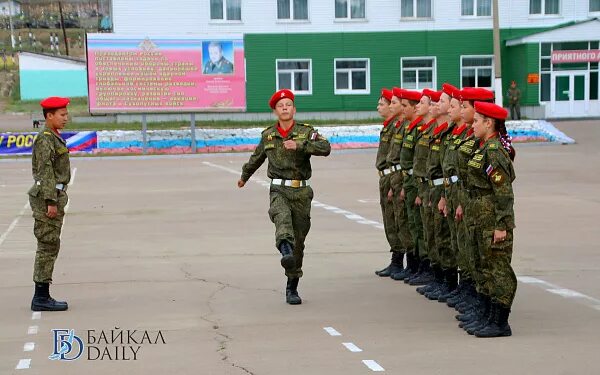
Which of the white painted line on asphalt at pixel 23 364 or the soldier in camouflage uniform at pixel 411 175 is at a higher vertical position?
the soldier in camouflage uniform at pixel 411 175

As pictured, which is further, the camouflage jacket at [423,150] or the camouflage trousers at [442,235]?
the camouflage jacket at [423,150]

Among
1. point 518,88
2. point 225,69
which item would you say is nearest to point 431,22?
point 518,88

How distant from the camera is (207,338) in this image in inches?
361

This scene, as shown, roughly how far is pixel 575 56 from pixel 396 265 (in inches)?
1665

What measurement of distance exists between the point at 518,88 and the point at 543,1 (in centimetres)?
457

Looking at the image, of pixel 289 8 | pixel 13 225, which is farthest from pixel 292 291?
pixel 289 8

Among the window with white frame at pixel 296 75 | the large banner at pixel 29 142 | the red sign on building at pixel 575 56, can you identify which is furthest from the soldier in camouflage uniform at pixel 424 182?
the red sign on building at pixel 575 56

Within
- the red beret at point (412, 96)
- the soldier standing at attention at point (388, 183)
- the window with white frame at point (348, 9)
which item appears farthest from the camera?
the window with white frame at point (348, 9)

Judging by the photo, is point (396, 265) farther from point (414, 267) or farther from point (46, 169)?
point (46, 169)

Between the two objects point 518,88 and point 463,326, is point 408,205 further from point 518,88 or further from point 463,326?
point 518,88

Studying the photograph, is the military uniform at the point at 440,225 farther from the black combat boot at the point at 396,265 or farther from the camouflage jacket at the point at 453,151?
the black combat boot at the point at 396,265

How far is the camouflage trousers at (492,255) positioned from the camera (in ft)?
29.4

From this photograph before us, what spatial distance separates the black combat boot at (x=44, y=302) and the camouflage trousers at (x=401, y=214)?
3.80m

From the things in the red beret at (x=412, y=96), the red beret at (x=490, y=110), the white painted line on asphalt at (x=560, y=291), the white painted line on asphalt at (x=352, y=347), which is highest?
the red beret at (x=412, y=96)
